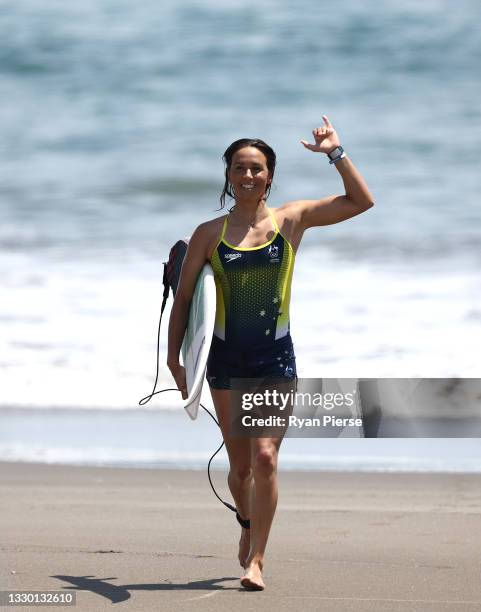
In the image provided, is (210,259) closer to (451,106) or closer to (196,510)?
(196,510)

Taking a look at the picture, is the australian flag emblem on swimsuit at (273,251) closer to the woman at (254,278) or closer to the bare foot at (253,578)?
the woman at (254,278)

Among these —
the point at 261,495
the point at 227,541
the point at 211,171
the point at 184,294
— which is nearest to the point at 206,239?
the point at 184,294

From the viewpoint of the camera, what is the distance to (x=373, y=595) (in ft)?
13.0

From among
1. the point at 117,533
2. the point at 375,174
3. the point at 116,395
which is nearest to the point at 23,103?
the point at 375,174

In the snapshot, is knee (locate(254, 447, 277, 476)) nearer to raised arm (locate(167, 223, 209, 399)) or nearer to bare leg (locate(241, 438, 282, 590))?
bare leg (locate(241, 438, 282, 590))

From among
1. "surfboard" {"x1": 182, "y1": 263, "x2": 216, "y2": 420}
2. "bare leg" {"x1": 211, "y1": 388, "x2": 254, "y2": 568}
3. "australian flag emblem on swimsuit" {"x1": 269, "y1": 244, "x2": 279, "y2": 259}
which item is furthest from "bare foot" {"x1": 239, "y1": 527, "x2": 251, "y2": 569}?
"australian flag emblem on swimsuit" {"x1": 269, "y1": 244, "x2": 279, "y2": 259}

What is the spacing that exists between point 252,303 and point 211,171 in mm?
11494

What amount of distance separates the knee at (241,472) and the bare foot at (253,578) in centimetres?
38

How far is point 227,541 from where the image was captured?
16.8 feet

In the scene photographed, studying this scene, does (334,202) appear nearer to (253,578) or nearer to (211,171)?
(253,578)

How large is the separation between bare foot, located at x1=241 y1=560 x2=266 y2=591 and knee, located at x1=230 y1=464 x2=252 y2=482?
38 centimetres

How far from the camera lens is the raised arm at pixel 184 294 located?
4188mm

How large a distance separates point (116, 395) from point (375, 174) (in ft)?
24.0

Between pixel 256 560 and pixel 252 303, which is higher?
pixel 252 303
